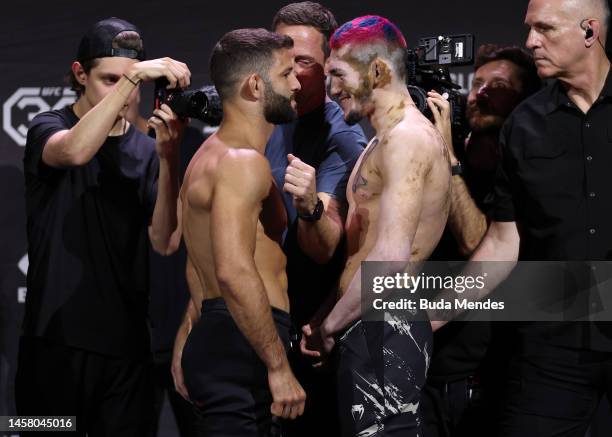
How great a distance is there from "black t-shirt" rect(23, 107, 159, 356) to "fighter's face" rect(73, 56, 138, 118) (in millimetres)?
103

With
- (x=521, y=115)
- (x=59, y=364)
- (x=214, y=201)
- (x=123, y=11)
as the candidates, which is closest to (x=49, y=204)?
(x=59, y=364)

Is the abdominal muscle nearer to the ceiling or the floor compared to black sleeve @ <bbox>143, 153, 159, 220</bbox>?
nearer to the floor

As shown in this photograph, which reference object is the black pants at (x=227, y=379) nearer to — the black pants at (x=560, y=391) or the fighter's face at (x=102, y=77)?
the black pants at (x=560, y=391)

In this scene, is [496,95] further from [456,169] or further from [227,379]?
[227,379]

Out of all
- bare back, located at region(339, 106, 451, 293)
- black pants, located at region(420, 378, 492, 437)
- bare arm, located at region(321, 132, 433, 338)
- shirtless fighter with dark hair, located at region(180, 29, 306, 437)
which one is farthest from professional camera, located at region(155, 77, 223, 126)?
black pants, located at region(420, 378, 492, 437)

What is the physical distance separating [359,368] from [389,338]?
Result: 120 millimetres

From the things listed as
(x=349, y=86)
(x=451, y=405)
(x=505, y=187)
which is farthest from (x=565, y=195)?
(x=451, y=405)

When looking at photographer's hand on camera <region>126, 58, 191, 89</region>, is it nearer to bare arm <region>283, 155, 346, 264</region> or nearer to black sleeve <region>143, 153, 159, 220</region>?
black sleeve <region>143, 153, 159, 220</region>

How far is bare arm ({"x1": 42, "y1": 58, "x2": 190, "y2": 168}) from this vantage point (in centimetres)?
269

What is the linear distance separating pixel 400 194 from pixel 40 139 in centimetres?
123

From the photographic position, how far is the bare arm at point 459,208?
2.73 metres

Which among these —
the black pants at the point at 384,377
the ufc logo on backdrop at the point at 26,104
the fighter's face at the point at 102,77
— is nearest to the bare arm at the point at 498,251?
the black pants at the point at 384,377

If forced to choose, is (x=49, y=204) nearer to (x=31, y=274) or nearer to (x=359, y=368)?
(x=31, y=274)

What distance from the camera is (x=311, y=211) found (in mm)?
2529
